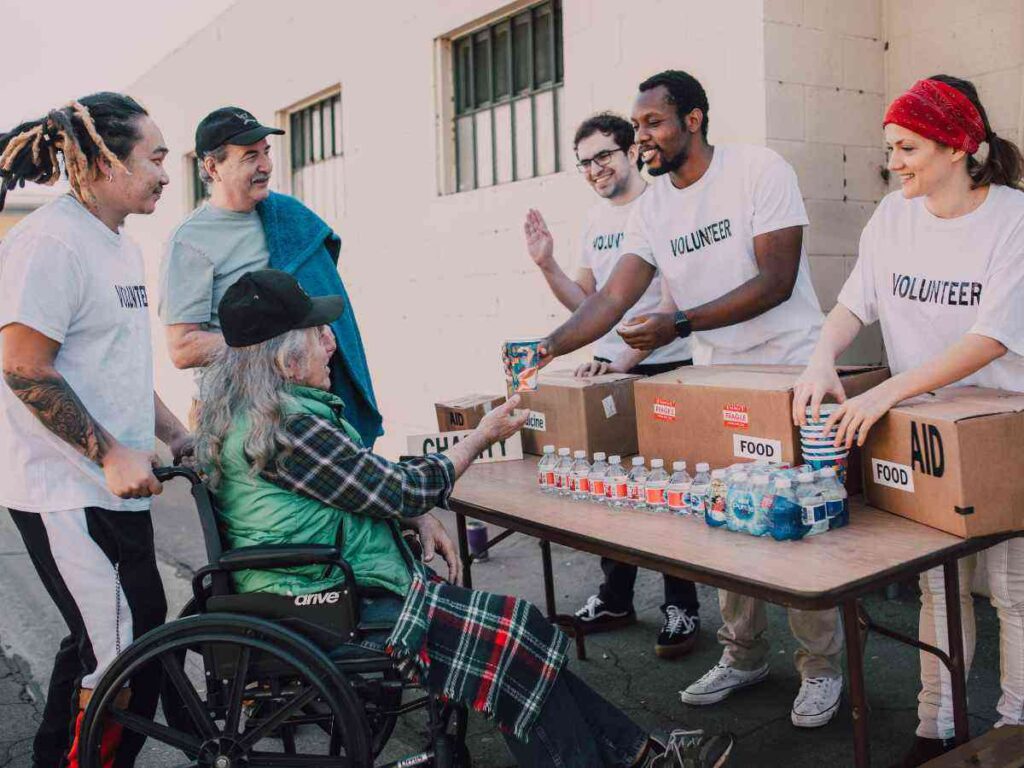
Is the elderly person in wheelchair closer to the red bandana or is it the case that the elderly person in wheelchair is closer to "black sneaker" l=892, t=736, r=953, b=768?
"black sneaker" l=892, t=736, r=953, b=768

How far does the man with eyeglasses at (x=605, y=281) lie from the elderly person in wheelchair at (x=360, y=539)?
1304mm

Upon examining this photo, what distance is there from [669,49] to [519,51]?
150 centimetres

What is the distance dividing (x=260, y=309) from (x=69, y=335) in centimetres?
51

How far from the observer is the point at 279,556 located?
232 cm

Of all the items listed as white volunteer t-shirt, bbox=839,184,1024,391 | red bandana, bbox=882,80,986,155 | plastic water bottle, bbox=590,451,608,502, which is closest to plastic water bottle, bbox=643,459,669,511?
plastic water bottle, bbox=590,451,608,502

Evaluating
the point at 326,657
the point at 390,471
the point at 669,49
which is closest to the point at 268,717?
the point at 326,657

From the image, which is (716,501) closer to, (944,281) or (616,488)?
(616,488)

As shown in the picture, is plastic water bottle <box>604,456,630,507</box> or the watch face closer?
plastic water bottle <box>604,456,630,507</box>

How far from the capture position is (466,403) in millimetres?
3623

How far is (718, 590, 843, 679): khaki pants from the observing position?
3.06 meters

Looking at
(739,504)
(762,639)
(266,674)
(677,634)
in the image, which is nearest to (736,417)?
(739,504)

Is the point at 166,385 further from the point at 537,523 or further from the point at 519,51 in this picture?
the point at 537,523

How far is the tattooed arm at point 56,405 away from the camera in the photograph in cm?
236

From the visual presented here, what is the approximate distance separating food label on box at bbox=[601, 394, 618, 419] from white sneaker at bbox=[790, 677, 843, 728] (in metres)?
1.05
